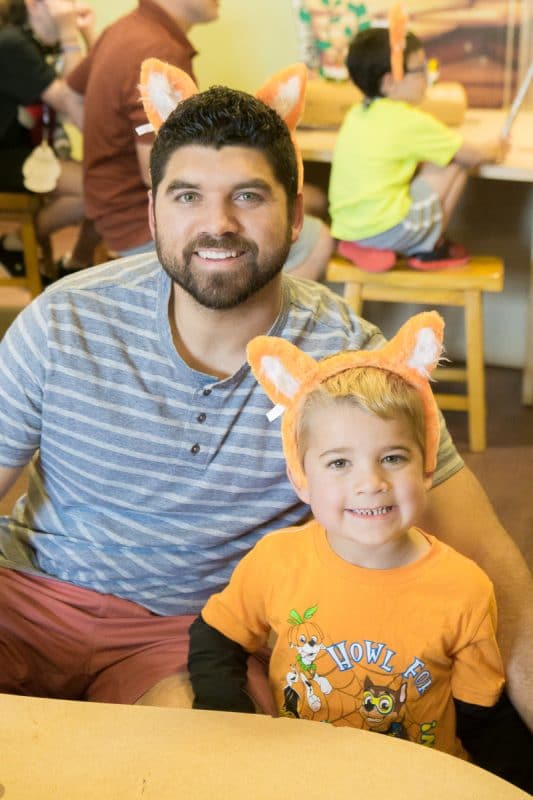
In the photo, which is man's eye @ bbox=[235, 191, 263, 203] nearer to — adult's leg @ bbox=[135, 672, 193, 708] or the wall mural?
adult's leg @ bbox=[135, 672, 193, 708]

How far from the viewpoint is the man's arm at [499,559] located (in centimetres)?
135

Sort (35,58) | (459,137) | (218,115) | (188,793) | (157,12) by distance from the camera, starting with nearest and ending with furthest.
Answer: (188,793), (218,115), (459,137), (157,12), (35,58)

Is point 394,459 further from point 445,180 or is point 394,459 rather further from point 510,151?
point 510,151

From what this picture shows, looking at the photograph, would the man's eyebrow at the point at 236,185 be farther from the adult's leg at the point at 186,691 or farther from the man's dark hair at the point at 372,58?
the man's dark hair at the point at 372,58

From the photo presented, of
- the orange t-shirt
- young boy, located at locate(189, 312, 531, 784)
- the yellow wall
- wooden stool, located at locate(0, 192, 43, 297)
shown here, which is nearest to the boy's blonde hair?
young boy, located at locate(189, 312, 531, 784)

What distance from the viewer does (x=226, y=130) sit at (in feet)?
4.94

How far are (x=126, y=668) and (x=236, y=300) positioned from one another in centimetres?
52

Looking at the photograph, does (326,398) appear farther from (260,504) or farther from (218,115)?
(218,115)

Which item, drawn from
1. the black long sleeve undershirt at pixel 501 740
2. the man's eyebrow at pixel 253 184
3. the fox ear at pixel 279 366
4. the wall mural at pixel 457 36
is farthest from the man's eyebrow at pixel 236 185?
the wall mural at pixel 457 36

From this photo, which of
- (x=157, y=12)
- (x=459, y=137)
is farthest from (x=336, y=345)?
(x=157, y=12)

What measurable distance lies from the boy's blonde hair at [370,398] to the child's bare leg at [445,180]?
1.68 meters

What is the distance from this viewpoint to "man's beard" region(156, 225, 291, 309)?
4.95 ft

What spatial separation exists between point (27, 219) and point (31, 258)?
0.45 ft

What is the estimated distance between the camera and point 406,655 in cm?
130
